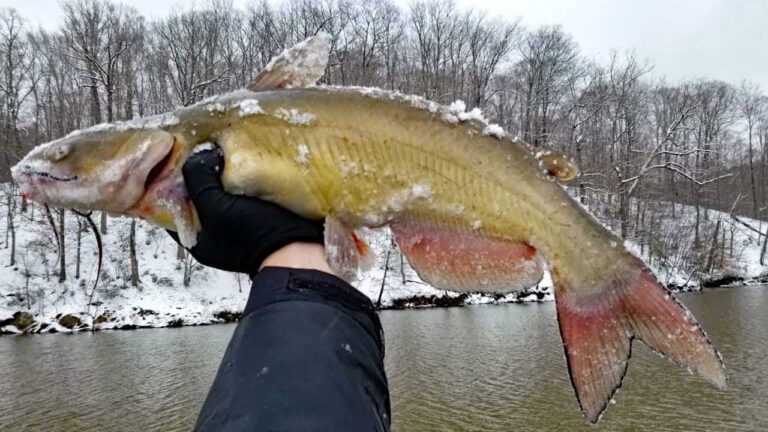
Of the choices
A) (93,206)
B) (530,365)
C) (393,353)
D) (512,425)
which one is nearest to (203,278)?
(393,353)

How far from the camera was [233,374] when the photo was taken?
5.22 ft

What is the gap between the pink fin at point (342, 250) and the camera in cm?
212

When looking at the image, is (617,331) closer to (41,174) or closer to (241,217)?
(241,217)

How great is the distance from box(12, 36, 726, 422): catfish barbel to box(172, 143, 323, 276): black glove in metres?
0.04

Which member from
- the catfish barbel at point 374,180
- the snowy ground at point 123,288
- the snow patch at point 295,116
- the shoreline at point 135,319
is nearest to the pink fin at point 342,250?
the catfish barbel at point 374,180

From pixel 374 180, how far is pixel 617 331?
1.04m

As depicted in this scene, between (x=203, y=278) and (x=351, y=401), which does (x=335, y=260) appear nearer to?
(x=351, y=401)

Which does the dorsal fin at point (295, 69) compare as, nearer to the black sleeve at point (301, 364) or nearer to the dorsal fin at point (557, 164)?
the black sleeve at point (301, 364)

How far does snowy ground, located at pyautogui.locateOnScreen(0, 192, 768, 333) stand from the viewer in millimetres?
29688

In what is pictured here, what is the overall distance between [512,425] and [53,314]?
25751mm

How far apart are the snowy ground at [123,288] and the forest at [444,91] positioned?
→ 30.0 inches

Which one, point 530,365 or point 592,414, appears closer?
point 592,414

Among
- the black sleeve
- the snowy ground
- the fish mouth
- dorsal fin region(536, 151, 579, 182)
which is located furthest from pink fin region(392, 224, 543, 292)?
the snowy ground

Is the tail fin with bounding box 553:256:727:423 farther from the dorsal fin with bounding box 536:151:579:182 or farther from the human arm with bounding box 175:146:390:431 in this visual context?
the human arm with bounding box 175:146:390:431
